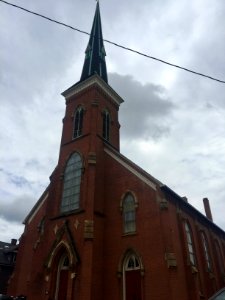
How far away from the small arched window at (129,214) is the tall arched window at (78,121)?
23.2ft

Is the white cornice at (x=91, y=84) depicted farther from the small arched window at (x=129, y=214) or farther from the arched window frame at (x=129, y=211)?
the small arched window at (x=129, y=214)

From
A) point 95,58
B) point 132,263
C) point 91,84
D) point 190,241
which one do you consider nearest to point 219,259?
point 190,241

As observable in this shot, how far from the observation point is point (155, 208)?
1731cm

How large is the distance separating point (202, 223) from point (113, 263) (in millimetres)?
10543

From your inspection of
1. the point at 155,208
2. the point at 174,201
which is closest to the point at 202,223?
the point at 174,201

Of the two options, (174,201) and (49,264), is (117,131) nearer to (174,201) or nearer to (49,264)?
(174,201)

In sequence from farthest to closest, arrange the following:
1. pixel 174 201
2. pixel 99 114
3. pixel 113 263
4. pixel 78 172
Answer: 1. pixel 99 114
2. pixel 78 172
3. pixel 174 201
4. pixel 113 263

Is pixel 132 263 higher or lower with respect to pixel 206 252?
lower

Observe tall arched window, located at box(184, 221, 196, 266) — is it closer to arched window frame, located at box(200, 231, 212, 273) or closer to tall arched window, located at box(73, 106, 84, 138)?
arched window frame, located at box(200, 231, 212, 273)

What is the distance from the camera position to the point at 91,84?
24.5 m

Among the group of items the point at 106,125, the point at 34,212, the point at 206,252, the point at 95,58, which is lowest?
the point at 206,252

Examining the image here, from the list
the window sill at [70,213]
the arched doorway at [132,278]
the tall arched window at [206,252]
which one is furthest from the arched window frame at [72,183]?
the tall arched window at [206,252]

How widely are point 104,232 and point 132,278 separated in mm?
3325

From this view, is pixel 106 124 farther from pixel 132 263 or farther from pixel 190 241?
pixel 132 263
